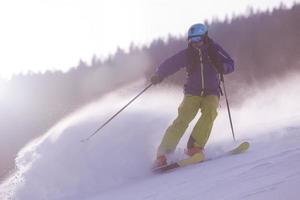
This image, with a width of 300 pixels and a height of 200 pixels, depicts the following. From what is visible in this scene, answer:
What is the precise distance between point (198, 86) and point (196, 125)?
0.54m

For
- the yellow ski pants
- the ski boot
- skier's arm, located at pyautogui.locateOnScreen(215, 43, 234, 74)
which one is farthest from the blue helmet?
the ski boot

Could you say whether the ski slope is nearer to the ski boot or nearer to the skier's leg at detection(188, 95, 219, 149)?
the ski boot

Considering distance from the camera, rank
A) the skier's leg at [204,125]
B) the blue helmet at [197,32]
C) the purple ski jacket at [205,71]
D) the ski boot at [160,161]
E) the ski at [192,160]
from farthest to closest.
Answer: the purple ski jacket at [205,71]
the blue helmet at [197,32]
the skier's leg at [204,125]
the ski boot at [160,161]
the ski at [192,160]

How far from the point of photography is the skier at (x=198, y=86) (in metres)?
8.68

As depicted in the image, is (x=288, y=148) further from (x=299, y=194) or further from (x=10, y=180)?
(x=10, y=180)

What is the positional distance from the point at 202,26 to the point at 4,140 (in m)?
42.7

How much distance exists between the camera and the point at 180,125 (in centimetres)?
877

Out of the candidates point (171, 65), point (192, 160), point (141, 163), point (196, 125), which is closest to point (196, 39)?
point (171, 65)

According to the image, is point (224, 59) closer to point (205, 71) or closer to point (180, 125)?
point (205, 71)

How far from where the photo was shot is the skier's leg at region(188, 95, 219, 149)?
28.4 feet

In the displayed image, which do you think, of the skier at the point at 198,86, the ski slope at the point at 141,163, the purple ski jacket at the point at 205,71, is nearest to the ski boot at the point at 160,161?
the skier at the point at 198,86

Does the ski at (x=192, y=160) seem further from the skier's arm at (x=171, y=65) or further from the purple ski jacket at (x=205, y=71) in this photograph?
the skier's arm at (x=171, y=65)

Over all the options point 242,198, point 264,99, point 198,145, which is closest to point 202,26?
point 198,145

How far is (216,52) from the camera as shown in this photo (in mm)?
8992
